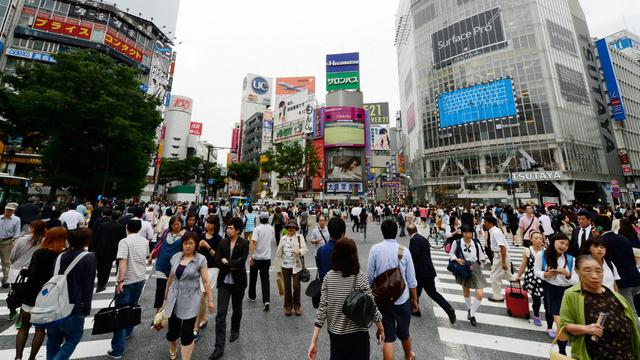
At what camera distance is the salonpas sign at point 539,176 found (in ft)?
106

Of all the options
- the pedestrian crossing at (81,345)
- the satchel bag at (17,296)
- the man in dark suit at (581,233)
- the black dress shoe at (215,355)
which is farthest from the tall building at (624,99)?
the satchel bag at (17,296)

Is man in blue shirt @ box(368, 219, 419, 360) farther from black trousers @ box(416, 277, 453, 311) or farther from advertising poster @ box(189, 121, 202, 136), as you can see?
advertising poster @ box(189, 121, 202, 136)

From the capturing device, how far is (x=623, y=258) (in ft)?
12.7

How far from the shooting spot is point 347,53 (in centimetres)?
5862

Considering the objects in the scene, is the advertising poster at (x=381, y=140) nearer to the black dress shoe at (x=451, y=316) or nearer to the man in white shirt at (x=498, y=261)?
the man in white shirt at (x=498, y=261)

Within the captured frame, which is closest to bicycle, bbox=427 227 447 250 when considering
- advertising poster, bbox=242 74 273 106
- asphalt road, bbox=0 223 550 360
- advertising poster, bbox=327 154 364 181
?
asphalt road, bbox=0 223 550 360

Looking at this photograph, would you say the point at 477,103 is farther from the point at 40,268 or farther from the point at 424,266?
the point at 40,268

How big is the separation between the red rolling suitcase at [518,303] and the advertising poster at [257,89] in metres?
95.1

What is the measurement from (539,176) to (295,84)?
2598 inches

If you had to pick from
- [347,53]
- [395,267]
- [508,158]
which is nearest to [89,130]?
[395,267]

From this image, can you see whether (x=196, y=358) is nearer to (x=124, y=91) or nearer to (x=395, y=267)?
(x=395, y=267)

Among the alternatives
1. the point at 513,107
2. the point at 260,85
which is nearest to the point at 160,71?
the point at 260,85

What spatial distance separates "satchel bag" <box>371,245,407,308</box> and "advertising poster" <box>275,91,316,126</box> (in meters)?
53.4

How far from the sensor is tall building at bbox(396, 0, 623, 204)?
1363 inches
